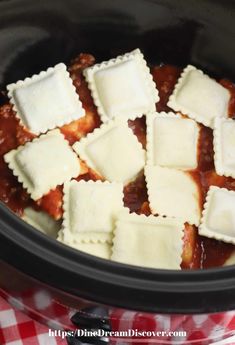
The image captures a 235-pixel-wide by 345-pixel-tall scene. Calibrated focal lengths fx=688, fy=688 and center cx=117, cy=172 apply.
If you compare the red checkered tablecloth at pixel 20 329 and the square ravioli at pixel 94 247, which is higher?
the square ravioli at pixel 94 247

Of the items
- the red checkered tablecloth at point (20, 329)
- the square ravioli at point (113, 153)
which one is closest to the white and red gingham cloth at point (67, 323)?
the red checkered tablecloth at point (20, 329)

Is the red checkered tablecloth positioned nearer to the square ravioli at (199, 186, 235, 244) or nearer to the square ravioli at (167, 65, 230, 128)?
the square ravioli at (199, 186, 235, 244)

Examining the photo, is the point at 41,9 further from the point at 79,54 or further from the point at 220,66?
the point at 220,66

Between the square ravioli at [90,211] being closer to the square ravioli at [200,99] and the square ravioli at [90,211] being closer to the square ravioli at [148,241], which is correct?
the square ravioli at [148,241]

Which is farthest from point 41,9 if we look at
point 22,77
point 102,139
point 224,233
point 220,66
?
point 224,233

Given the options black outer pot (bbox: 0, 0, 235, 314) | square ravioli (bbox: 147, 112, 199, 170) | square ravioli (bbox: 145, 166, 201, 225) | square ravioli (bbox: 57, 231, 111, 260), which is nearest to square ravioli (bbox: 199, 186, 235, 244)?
square ravioli (bbox: 145, 166, 201, 225)

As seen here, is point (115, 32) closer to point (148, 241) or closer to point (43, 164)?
point (43, 164)
